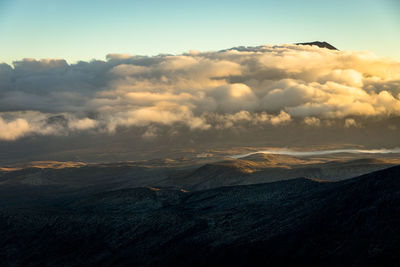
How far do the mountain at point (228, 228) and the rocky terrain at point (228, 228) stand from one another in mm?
220

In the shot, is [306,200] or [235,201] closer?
[306,200]

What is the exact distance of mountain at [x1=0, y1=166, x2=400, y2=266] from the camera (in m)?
78.0

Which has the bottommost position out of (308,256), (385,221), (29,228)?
(29,228)

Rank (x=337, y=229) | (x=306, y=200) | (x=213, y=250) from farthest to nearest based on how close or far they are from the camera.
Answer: (x=306, y=200) → (x=213, y=250) → (x=337, y=229)

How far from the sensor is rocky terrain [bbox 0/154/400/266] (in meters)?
78.0

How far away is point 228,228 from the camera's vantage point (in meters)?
104

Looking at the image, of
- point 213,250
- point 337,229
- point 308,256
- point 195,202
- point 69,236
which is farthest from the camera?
point 195,202

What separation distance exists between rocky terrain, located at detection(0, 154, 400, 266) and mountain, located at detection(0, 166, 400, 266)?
22 centimetres

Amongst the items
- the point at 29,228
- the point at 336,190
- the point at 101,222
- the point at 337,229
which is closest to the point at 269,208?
the point at 336,190

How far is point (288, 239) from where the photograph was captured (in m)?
85.7

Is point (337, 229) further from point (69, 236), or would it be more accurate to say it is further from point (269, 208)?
point (69, 236)

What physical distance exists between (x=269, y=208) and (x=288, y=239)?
29.0m

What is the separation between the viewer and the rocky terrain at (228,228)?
3071 inches

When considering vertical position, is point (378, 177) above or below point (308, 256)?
above
